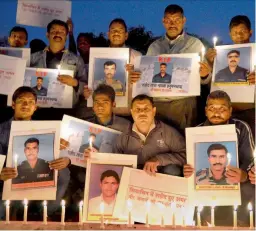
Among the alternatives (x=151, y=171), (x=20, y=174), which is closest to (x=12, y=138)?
(x=20, y=174)

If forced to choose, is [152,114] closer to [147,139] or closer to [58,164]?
[147,139]

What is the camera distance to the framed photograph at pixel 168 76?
6.60m

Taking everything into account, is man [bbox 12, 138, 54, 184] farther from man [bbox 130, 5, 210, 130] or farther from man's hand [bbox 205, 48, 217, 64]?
man's hand [bbox 205, 48, 217, 64]

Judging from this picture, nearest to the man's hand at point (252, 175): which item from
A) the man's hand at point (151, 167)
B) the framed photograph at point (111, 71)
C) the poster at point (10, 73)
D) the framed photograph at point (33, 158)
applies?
the man's hand at point (151, 167)

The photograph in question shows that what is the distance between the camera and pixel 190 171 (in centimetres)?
578

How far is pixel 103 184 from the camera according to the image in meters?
5.79

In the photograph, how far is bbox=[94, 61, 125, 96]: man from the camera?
6.80 meters

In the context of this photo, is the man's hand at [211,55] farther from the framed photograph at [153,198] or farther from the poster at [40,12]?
the poster at [40,12]

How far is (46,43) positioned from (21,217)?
2.99 m

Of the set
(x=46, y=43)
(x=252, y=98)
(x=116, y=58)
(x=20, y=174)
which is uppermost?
(x=46, y=43)

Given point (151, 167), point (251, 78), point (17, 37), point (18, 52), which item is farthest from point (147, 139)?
point (17, 37)

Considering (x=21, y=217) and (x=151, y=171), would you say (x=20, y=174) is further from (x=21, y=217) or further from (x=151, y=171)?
(x=151, y=171)

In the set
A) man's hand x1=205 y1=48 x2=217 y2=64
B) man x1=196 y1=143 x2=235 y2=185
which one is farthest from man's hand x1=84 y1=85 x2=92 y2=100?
man x1=196 y1=143 x2=235 y2=185

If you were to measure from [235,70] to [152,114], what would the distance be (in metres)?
1.17
